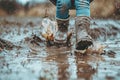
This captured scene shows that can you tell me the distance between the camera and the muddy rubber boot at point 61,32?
4977 mm

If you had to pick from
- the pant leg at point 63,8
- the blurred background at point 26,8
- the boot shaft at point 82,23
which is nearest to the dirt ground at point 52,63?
the boot shaft at point 82,23

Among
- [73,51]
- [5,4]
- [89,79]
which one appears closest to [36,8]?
[5,4]

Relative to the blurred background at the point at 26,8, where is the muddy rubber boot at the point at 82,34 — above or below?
below

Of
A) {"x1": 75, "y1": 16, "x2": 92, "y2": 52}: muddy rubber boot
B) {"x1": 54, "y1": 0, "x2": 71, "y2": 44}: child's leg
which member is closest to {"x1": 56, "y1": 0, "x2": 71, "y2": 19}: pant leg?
{"x1": 54, "y1": 0, "x2": 71, "y2": 44}: child's leg

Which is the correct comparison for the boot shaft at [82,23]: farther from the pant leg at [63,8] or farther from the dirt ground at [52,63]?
the pant leg at [63,8]

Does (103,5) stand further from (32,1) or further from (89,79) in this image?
(89,79)

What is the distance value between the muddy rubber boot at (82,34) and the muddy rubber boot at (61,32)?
474 millimetres

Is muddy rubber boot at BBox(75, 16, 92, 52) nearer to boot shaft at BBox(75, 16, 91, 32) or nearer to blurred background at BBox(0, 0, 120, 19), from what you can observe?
boot shaft at BBox(75, 16, 91, 32)

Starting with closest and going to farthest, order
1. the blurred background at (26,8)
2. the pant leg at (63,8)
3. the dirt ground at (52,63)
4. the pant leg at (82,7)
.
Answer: the dirt ground at (52,63) < the pant leg at (82,7) < the pant leg at (63,8) < the blurred background at (26,8)

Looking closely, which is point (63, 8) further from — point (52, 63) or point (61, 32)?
point (52, 63)

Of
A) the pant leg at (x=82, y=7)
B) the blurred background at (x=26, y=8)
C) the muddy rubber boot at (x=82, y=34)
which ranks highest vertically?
the blurred background at (x=26, y=8)

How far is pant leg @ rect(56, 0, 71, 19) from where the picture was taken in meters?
4.95

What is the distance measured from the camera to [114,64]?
3.80 m

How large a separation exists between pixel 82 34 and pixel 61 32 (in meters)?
0.78
